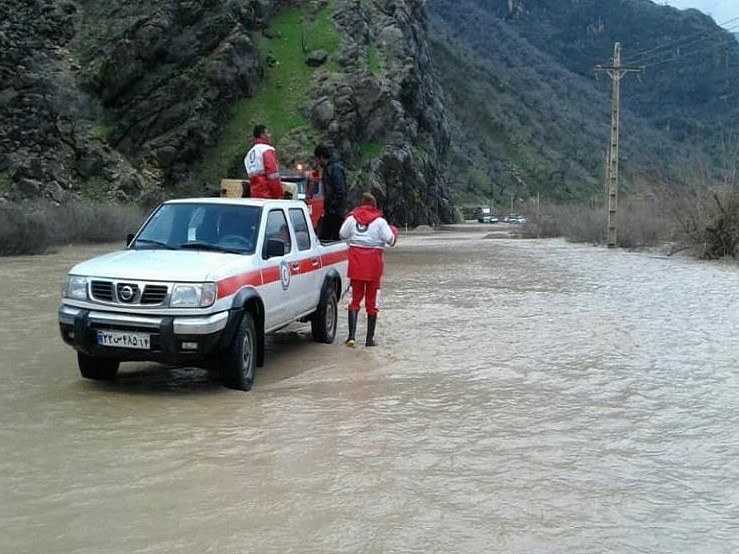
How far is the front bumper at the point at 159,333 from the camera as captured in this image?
7.71 meters

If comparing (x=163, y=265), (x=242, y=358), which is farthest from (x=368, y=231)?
(x=163, y=265)

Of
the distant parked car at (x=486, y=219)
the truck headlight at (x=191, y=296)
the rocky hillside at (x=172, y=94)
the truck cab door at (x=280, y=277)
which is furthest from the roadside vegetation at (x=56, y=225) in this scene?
the distant parked car at (x=486, y=219)

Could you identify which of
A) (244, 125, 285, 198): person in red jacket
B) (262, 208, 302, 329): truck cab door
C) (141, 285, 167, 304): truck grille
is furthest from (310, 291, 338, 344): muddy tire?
(141, 285, 167, 304): truck grille

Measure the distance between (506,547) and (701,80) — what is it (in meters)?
185

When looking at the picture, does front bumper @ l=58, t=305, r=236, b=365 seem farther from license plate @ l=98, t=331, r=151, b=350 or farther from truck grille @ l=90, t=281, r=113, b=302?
truck grille @ l=90, t=281, r=113, b=302

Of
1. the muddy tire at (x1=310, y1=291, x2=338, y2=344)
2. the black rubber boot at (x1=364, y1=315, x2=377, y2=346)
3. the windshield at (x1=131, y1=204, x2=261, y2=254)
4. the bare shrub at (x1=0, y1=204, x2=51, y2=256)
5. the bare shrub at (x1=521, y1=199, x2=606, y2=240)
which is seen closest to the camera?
the windshield at (x1=131, y1=204, x2=261, y2=254)

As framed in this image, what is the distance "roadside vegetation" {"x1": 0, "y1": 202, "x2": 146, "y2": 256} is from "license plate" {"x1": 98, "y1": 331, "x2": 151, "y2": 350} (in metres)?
24.7

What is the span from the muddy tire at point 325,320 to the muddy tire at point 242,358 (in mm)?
2605

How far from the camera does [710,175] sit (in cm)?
2955

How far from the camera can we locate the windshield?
906 centimetres

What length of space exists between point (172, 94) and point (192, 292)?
53.5 metres

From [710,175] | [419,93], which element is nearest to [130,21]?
[419,93]

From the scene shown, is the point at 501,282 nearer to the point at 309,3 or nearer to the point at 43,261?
the point at 43,261

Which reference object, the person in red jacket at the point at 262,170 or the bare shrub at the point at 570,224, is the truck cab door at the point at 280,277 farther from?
the bare shrub at the point at 570,224
